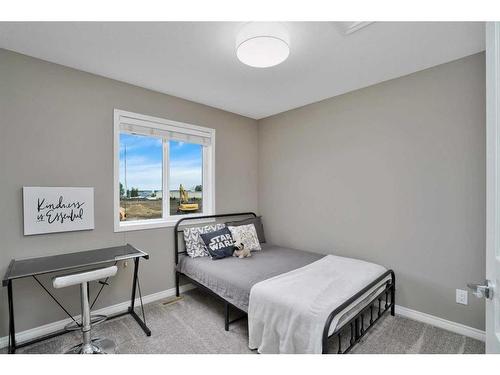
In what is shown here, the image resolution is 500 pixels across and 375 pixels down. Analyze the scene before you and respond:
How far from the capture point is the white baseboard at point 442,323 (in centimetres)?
205

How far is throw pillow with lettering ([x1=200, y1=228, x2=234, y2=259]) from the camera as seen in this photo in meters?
2.78

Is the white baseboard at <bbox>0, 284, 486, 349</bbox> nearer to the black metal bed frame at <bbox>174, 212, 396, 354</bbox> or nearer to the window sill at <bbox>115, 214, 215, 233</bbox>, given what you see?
the black metal bed frame at <bbox>174, 212, 396, 354</bbox>

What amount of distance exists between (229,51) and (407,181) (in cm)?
204

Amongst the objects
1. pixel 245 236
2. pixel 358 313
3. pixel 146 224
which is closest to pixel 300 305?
pixel 358 313

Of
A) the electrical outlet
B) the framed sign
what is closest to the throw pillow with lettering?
the framed sign

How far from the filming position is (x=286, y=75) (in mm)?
2457

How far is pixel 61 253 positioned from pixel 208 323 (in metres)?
1.48

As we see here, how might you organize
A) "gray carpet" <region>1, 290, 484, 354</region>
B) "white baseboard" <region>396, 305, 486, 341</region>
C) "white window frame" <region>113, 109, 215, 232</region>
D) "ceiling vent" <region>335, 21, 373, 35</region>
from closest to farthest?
"ceiling vent" <region>335, 21, 373, 35</region> < "gray carpet" <region>1, 290, 484, 354</region> < "white baseboard" <region>396, 305, 486, 341</region> < "white window frame" <region>113, 109, 215, 232</region>

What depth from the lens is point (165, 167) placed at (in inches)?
120

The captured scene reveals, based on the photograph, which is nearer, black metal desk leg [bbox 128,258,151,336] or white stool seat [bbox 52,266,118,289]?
white stool seat [bbox 52,266,118,289]

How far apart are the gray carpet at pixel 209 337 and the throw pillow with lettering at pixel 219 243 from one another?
60cm

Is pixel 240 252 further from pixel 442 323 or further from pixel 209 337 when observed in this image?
pixel 442 323

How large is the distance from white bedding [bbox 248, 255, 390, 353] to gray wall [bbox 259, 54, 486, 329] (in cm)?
53

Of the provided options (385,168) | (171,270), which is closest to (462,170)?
(385,168)
